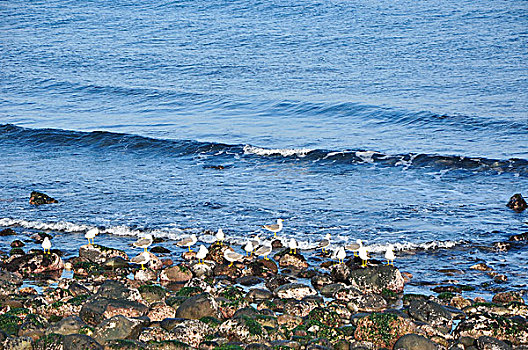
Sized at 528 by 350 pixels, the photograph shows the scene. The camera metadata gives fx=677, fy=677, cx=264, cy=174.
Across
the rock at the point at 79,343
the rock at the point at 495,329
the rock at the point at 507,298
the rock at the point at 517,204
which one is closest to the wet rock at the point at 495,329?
the rock at the point at 495,329

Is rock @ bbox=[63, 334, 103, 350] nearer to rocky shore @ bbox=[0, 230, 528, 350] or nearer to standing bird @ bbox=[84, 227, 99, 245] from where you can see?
rocky shore @ bbox=[0, 230, 528, 350]

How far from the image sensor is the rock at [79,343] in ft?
27.9

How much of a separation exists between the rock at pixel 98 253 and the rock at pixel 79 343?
4583mm

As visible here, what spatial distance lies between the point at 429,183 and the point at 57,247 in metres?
10.4

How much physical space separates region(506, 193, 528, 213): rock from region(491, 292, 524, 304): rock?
18.8 feet

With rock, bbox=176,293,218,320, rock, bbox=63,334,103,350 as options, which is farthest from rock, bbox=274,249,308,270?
rock, bbox=63,334,103,350

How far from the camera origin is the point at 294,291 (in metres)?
11.1

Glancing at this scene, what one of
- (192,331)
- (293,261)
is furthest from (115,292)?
(293,261)

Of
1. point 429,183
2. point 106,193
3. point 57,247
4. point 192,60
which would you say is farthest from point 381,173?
point 192,60

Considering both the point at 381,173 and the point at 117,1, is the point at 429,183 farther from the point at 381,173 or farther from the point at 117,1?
the point at 117,1

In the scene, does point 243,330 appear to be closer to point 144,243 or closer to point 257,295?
point 257,295

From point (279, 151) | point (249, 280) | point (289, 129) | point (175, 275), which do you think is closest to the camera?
point (249, 280)

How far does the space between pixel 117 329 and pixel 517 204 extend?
35.4ft

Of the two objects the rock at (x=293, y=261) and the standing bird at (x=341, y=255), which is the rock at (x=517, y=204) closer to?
the standing bird at (x=341, y=255)
